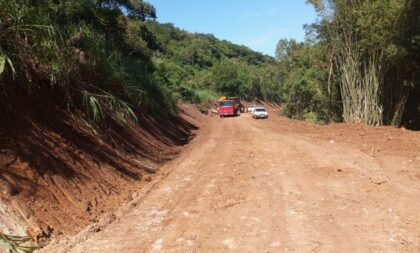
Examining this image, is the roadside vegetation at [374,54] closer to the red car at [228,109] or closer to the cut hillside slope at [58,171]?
the cut hillside slope at [58,171]

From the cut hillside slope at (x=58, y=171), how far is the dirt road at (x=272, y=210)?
52 centimetres

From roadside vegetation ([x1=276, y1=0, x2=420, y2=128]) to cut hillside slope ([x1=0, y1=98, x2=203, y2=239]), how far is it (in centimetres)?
1407

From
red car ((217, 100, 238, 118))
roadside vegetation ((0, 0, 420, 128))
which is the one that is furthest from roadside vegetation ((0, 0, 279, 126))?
red car ((217, 100, 238, 118))

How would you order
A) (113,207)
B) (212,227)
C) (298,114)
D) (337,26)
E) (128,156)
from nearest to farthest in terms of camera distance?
(212,227), (113,207), (128,156), (337,26), (298,114)

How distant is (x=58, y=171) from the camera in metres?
8.09

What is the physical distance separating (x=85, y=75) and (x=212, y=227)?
7540 millimetres

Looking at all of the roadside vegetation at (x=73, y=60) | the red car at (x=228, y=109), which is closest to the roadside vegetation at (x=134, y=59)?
the roadside vegetation at (x=73, y=60)

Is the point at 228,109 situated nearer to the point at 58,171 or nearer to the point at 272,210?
the point at 58,171

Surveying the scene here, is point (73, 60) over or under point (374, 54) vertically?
under

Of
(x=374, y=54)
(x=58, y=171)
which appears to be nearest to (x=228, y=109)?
(x=374, y=54)

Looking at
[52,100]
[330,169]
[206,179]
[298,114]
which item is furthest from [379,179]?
[298,114]

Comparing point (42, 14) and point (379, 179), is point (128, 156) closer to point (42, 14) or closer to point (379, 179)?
point (42, 14)

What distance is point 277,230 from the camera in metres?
6.41

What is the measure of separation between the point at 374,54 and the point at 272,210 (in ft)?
56.6
